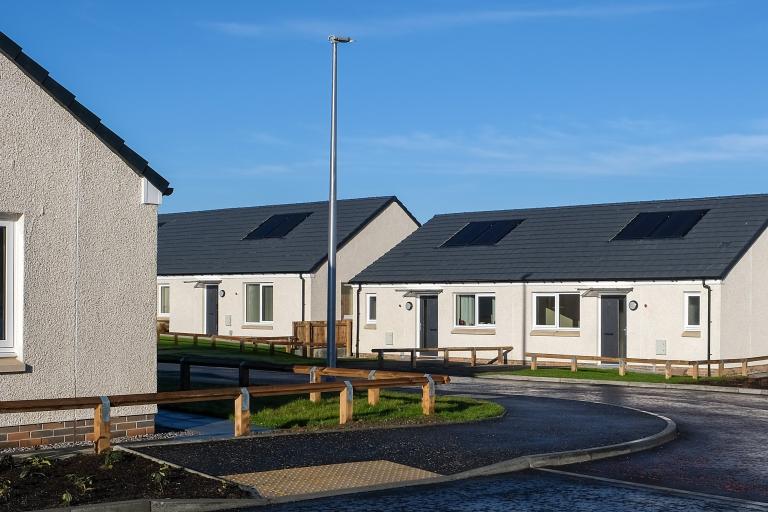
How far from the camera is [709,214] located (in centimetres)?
3738

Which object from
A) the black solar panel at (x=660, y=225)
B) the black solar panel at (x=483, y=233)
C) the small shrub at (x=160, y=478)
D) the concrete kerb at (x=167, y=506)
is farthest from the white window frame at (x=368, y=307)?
the concrete kerb at (x=167, y=506)

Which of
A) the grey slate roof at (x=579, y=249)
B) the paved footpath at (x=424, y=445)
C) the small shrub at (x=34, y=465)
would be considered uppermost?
the grey slate roof at (x=579, y=249)

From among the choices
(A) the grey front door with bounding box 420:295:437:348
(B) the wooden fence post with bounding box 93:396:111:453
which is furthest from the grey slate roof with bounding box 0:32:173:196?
(A) the grey front door with bounding box 420:295:437:348

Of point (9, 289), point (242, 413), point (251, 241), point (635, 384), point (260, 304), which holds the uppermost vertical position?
point (251, 241)

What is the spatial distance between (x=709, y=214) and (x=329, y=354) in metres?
17.9

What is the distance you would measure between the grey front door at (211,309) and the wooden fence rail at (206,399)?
2922cm

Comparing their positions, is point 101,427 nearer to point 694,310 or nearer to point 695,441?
point 695,441

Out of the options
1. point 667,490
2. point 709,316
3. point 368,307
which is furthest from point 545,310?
point 667,490

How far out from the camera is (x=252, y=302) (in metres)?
45.3

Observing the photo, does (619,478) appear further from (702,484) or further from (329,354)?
(329,354)

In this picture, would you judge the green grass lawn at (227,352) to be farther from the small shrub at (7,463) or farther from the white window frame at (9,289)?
the small shrub at (7,463)

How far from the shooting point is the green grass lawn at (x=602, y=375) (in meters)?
29.3

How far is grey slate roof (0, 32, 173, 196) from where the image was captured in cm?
1400

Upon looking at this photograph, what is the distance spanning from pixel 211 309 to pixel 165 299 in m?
3.55
